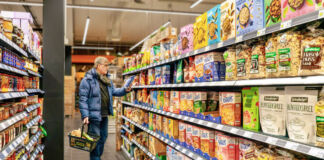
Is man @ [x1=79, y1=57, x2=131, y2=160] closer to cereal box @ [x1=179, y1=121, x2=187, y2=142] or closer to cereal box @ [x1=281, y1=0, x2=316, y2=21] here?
cereal box @ [x1=179, y1=121, x2=187, y2=142]

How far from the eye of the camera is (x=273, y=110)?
5.60 feet

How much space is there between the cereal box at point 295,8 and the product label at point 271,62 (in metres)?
0.23

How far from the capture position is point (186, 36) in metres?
2.88

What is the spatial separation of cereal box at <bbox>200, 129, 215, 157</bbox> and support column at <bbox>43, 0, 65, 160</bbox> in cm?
306

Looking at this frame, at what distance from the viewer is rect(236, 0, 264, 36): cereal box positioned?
5.88 ft

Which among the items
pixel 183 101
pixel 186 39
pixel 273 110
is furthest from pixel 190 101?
pixel 273 110

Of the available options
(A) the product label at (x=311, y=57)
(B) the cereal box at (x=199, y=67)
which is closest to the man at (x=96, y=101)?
(B) the cereal box at (x=199, y=67)

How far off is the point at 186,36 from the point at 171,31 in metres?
1.18

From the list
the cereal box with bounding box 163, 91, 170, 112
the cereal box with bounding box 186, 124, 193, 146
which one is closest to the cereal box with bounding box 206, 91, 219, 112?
the cereal box with bounding box 186, 124, 193, 146

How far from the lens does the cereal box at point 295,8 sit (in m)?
1.41

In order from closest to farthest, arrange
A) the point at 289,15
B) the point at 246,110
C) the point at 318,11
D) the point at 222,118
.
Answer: the point at 318,11, the point at 289,15, the point at 246,110, the point at 222,118

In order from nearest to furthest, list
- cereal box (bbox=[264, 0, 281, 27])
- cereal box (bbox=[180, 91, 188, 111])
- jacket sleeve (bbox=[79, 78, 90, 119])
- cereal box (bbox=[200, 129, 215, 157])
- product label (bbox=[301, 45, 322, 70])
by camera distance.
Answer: product label (bbox=[301, 45, 322, 70]), cereal box (bbox=[264, 0, 281, 27]), cereal box (bbox=[200, 129, 215, 157]), cereal box (bbox=[180, 91, 188, 111]), jacket sleeve (bbox=[79, 78, 90, 119])

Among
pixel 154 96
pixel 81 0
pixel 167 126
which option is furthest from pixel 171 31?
pixel 81 0

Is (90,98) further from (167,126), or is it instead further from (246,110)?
(246,110)
